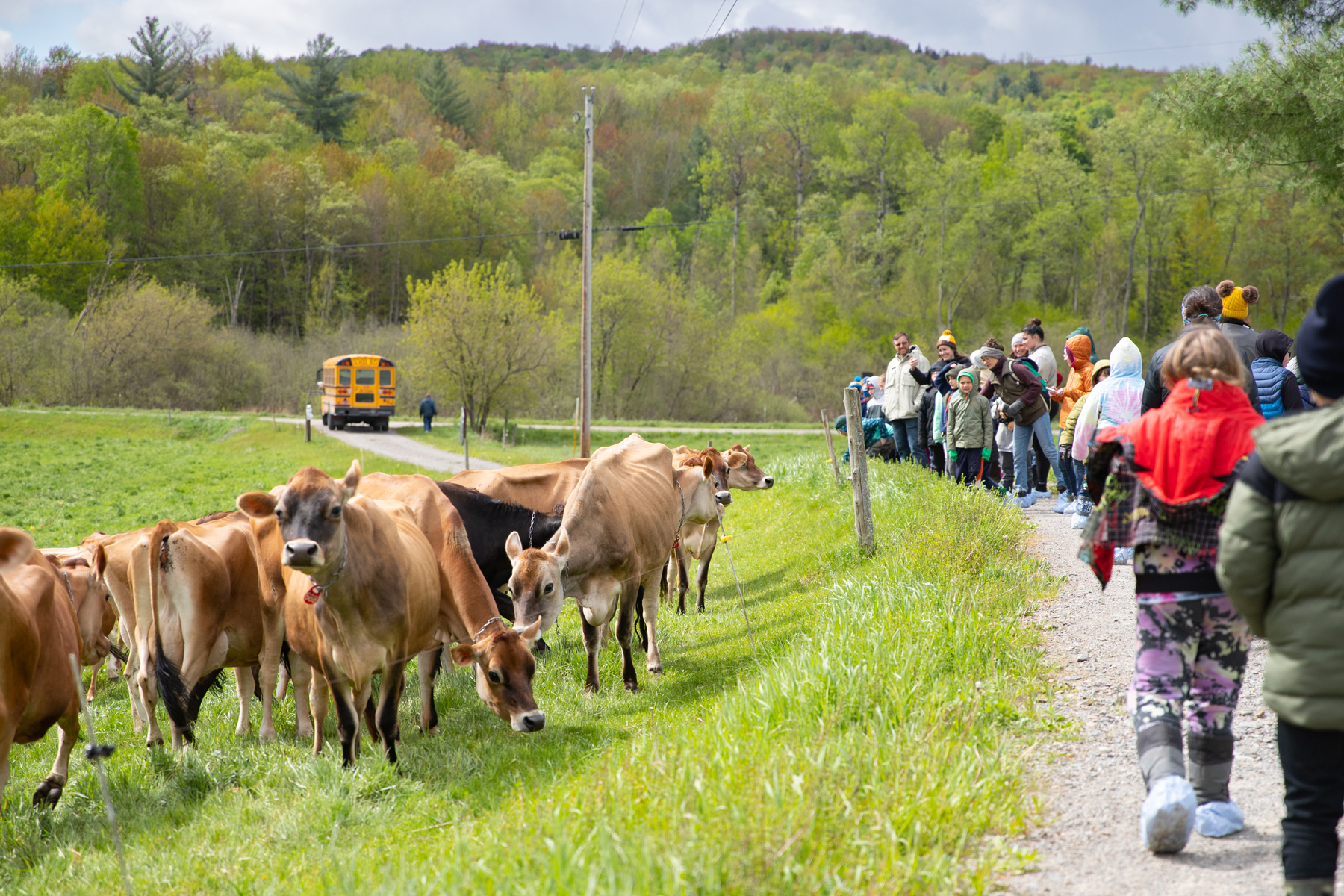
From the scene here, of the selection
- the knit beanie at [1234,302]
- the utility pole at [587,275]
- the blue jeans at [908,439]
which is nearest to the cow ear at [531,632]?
the knit beanie at [1234,302]

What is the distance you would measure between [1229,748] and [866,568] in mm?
5507

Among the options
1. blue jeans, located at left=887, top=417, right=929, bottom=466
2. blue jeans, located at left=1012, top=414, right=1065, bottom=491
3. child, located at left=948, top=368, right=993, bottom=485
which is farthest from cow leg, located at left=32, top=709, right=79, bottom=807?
blue jeans, located at left=887, top=417, right=929, bottom=466

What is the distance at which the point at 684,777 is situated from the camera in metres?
4.08

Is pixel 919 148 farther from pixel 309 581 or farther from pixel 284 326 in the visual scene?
pixel 309 581

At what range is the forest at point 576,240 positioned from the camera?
49.9 metres

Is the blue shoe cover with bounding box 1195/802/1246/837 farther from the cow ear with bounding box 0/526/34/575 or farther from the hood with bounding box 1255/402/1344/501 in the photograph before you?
the cow ear with bounding box 0/526/34/575

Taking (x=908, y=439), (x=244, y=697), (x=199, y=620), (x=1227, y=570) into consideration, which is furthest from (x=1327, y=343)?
(x=908, y=439)

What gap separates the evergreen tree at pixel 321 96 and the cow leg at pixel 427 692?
82.4m

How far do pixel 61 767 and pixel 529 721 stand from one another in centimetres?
304

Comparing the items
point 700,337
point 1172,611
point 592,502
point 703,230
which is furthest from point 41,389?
point 1172,611

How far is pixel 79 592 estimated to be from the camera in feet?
26.0

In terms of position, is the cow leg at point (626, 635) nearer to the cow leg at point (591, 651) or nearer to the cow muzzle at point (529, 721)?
the cow leg at point (591, 651)

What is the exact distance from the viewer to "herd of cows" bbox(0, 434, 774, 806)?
228 inches

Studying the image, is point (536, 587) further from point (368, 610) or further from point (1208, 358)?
point (1208, 358)
